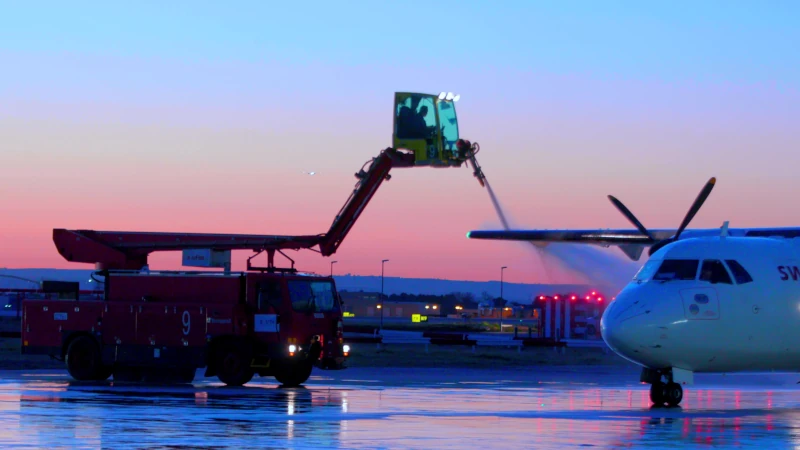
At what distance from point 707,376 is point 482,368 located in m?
8.09

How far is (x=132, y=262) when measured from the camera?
1294 inches

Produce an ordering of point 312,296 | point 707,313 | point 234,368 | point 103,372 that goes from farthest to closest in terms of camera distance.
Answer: point 103,372, point 312,296, point 234,368, point 707,313

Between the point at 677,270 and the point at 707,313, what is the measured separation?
0.98 metres

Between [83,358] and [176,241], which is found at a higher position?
[176,241]

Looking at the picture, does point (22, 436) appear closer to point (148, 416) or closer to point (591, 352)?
point (148, 416)

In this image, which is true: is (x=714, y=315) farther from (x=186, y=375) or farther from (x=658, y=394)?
(x=186, y=375)

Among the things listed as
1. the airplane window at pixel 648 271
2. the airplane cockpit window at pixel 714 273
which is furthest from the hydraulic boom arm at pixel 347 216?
the airplane cockpit window at pixel 714 273

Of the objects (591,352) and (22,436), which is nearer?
(22,436)

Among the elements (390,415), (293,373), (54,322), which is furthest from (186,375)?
(390,415)

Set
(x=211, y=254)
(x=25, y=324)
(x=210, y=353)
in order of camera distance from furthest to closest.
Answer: (x=211, y=254) < (x=25, y=324) < (x=210, y=353)

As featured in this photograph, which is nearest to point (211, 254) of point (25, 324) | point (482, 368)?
point (25, 324)

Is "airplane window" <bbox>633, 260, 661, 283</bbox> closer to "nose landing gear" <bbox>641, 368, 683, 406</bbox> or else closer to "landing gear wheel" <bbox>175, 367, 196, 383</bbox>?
"nose landing gear" <bbox>641, 368, 683, 406</bbox>

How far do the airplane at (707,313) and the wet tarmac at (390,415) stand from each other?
84 centimetres

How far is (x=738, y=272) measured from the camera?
2189cm
